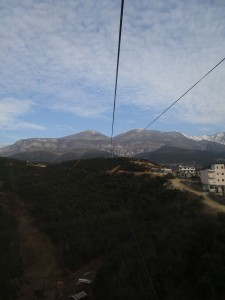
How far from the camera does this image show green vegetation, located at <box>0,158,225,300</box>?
1933cm

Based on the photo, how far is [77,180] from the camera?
63688mm

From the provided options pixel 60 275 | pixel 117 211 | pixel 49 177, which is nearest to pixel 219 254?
pixel 60 275

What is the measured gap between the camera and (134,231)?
32188 mm

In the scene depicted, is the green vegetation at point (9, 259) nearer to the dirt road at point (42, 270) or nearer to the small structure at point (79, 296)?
the dirt road at point (42, 270)

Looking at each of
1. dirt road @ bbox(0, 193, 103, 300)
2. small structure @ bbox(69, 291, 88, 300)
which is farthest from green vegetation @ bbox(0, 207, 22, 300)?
small structure @ bbox(69, 291, 88, 300)

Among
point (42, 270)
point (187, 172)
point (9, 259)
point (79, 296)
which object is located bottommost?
point (42, 270)

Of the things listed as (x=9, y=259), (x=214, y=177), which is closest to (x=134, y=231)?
(x=9, y=259)

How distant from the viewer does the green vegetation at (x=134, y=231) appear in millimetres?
19328

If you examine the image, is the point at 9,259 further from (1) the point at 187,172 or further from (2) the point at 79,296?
(1) the point at 187,172

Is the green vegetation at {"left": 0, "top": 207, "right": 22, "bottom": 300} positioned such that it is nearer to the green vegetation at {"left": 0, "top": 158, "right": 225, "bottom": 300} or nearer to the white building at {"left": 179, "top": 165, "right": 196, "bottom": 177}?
the green vegetation at {"left": 0, "top": 158, "right": 225, "bottom": 300}

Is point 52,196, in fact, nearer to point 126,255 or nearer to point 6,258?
point 6,258

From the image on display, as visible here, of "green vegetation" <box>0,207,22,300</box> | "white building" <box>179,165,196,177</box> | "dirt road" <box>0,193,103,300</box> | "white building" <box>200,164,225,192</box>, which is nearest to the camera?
"green vegetation" <box>0,207,22,300</box>

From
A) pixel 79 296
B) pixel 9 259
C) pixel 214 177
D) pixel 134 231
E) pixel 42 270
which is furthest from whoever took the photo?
pixel 214 177

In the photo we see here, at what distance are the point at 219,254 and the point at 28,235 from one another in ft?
86.7
